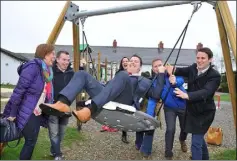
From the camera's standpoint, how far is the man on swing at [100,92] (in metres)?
3.81

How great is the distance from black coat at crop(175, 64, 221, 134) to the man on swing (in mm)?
523

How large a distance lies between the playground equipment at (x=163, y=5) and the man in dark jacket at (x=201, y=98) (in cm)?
22

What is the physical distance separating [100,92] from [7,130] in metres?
1.16

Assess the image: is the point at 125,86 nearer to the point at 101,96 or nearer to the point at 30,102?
the point at 101,96

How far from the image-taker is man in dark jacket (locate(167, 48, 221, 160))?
4.12m

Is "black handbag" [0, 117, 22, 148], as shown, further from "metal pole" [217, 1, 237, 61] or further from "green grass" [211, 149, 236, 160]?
"green grass" [211, 149, 236, 160]

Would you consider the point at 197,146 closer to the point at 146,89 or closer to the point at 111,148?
the point at 146,89

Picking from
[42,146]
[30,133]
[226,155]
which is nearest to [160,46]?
[226,155]

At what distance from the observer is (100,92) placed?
404 cm

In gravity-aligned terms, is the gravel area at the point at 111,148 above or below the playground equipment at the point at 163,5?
below

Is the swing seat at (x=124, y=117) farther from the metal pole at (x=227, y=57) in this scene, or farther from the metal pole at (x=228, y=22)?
the metal pole at (x=228, y=22)

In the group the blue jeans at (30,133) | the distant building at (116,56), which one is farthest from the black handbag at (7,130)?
the distant building at (116,56)

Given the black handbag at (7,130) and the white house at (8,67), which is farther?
the white house at (8,67)

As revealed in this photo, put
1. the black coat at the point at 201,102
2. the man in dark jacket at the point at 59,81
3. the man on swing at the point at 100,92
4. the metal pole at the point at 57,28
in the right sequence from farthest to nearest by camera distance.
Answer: the metal pole at the point at 57,28
the man in dark jacket at the point at 59,81
the black coat at the point at 201,102
the man on swing at the point at 100,92
